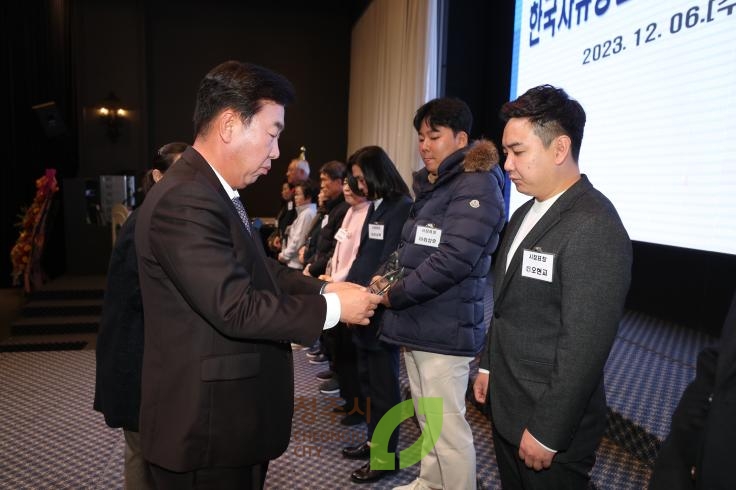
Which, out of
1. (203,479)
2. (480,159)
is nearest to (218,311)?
(203,479)

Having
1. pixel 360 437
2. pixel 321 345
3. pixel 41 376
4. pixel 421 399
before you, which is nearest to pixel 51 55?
pixel 41 376

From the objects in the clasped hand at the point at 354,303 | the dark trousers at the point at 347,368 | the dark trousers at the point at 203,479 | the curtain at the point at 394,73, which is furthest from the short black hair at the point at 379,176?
the curtain at the point at 394,73

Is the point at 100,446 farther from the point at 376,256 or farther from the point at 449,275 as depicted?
the point at 449,275

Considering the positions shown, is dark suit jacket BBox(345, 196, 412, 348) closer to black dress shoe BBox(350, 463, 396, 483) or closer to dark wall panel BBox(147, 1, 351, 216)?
black dress shoe BBox(350, 463, 396, 483)

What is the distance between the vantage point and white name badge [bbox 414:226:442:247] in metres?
1.96

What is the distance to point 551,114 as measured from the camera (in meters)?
1.30

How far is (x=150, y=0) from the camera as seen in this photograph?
870 cm

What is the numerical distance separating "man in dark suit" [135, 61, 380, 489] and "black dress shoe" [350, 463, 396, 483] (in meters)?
1.28

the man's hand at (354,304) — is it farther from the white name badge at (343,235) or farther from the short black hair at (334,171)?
the short black hair at (334,171)

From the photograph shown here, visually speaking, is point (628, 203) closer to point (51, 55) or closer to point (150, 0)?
point (51, 55)

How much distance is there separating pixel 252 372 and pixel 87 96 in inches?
354

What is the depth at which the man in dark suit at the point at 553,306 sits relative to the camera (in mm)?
1189

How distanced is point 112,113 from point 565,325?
8846mm

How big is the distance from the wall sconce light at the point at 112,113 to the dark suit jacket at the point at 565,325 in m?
Answer: 8.61
